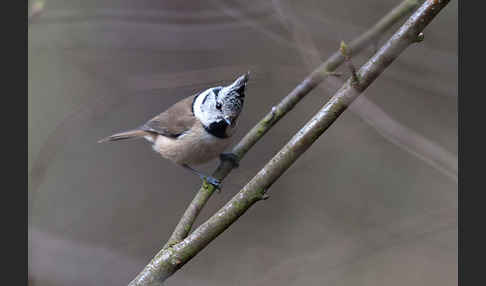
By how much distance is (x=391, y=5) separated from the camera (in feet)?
14.0

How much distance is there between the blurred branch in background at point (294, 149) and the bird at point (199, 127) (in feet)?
3.34

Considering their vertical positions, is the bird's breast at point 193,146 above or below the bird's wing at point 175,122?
below

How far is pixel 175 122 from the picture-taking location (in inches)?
150

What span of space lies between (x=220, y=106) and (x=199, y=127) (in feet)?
1.10

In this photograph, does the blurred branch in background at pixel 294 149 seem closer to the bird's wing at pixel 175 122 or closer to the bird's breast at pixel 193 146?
the bird's breast at pixel 193 146

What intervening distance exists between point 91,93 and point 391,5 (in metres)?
3.04

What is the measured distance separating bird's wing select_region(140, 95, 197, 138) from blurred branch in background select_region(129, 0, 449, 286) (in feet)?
5.76

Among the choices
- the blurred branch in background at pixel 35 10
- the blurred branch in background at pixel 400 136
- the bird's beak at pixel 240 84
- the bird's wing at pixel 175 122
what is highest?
the blurred branch in background at pixel 35 10

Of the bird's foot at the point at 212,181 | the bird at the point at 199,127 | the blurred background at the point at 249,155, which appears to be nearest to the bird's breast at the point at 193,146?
the bird at the point at 199,127

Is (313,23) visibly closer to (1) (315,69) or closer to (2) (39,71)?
(1) (315,69)

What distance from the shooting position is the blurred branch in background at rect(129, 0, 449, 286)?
1927 millimetres

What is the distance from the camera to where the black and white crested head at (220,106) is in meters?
3.12

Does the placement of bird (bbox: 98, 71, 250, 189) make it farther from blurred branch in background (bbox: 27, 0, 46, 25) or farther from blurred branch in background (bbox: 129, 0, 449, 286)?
blurred branch in background (bbox: 27, 0, 46, 25)

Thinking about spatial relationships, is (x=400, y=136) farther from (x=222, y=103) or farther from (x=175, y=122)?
(x=175, y=122)
